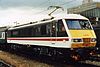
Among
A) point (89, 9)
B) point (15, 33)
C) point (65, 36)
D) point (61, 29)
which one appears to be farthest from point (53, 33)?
point (89, 9)

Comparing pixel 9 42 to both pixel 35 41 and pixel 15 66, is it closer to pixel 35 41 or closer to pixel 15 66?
pixel 35 41

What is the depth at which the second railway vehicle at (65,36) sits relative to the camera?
17.7 m

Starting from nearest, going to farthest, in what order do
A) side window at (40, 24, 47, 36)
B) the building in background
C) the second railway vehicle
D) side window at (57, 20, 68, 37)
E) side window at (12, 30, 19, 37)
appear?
the second railway vehicle < side window at (57, 20, 68, 37) < side window at (40, 24, 47, 36) < side window at (12, 30, 19, 37) < the building in background

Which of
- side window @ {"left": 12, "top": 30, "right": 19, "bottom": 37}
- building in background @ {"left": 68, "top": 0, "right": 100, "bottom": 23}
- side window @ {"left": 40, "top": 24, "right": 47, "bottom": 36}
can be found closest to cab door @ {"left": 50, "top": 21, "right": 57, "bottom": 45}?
side window @ {"left": 40, "top": 24, "right": 47, "bottom": 36}

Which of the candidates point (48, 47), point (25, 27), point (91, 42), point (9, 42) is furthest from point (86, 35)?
point (9, 42)

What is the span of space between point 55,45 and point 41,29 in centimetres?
295

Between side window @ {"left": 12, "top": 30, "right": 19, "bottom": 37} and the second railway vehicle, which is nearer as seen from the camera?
the second railway vehicle

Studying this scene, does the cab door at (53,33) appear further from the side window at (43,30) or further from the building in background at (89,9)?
the building in background at (89,9)

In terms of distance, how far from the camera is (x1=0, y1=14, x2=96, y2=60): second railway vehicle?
58.0 ft

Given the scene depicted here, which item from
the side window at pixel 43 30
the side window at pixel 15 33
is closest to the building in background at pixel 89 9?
the side window at pixel 15 33

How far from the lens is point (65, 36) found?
17906mm

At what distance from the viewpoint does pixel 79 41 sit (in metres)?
17.6

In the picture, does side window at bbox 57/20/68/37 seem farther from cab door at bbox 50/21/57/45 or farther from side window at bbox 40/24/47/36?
side window at bbox 40/24/47/36

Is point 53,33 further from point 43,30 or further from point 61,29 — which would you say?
point 43,30
